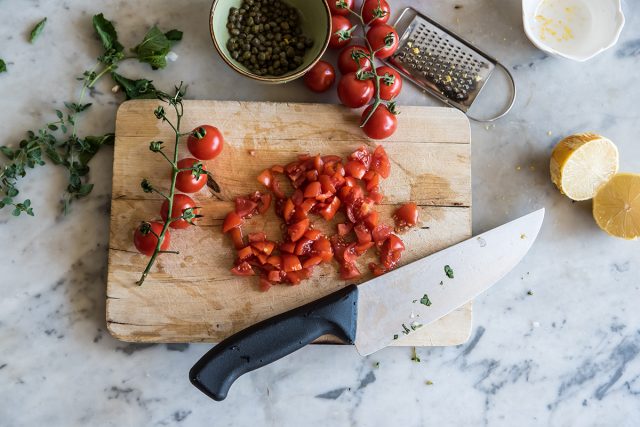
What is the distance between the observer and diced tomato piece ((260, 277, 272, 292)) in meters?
2.07

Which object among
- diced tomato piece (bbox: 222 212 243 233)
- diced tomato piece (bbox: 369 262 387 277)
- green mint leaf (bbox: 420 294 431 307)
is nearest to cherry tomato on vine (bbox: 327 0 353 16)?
diced tomato piece (bbox: 222 212 243 233)

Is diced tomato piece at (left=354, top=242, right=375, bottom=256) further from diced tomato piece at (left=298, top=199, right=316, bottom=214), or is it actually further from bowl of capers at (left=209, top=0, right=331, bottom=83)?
bowl of capers at (left=209, top=0, right=331, bottom=83)

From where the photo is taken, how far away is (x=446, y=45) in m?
2.20

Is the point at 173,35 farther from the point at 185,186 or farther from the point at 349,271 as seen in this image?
the point at 349,271

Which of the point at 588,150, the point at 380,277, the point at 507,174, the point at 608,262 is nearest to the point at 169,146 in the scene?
the point at 380,277

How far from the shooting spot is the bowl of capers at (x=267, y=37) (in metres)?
2.07

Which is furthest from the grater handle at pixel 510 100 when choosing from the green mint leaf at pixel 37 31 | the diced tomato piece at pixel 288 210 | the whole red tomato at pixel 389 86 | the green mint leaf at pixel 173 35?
the green mint leaf at pixel 37 31

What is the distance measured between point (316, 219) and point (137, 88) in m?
0.83

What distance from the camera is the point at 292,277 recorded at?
6.76 feet

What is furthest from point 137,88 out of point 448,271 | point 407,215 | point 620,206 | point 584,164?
point 620,206

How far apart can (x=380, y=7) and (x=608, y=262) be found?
1326 millimetres

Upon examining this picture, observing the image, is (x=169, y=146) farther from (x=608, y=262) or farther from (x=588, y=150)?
(x=608, y=262)

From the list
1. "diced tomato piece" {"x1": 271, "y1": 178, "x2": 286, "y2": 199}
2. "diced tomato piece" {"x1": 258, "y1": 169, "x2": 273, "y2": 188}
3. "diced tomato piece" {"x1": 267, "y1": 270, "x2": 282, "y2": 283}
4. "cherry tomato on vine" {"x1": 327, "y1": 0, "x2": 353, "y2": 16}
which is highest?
"cherry tomato on vine" {"x1": 327, "y1": 0, "x2": 353, "y2": 16}

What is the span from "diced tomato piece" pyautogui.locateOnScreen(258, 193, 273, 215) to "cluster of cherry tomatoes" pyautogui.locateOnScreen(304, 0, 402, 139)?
0.43 metres
